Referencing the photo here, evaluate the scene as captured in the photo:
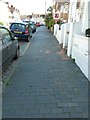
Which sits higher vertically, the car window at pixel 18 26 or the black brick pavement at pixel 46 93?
the car window at pixel 18 26

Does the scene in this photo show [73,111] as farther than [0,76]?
No

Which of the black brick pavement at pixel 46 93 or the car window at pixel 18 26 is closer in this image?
the black brick pavement at pixel 46 93

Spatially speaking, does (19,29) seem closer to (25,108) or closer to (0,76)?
(0,76)

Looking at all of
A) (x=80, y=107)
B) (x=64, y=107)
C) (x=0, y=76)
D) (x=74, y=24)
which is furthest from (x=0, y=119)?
(x=74, y=24)

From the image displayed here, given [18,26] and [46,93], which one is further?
[18,26]

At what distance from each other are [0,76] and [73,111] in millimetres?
2850

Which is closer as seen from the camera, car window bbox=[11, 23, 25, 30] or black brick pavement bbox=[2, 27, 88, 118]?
black brick pavement bbox=[2, 27, 88, 118]

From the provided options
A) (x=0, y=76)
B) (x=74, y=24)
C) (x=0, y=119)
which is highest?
(x=74, y=24)

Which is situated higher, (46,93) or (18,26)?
(18,26)

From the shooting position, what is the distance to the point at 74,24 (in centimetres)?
930

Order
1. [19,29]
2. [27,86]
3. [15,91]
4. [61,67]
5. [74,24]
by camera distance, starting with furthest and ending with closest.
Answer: [19,29] < [74,24] < [61,67] < [27,86] < [15,91]

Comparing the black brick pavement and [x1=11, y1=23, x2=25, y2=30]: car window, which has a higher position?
[x1=11, y1=23, x2=25, y2=30]: car window

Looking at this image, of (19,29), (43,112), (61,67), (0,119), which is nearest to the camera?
(0,119)

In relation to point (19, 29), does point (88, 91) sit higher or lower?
lower
